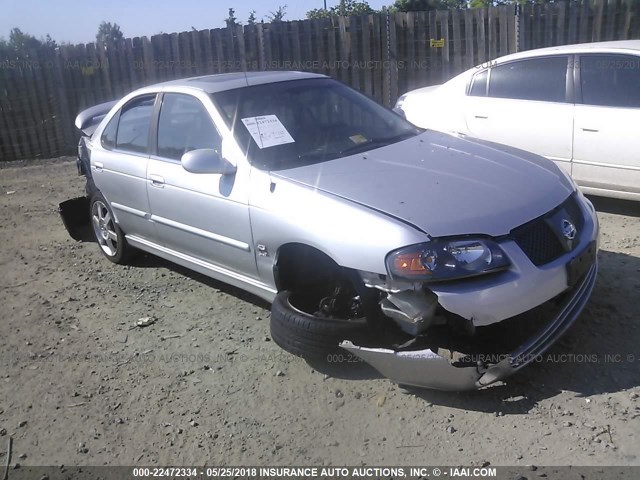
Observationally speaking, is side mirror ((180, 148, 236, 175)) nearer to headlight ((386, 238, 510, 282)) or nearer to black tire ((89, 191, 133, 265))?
headlight ((386, 238, 510, 282))

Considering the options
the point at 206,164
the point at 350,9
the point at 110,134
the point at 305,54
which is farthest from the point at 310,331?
the point at 350,9

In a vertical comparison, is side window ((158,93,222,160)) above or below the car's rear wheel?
above

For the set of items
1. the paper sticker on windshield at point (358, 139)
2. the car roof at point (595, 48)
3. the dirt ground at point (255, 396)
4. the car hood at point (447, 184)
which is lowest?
the dirt ground at point (255, 396)

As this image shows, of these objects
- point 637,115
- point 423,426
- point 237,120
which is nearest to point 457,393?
point 423,426

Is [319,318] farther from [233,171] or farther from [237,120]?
[237,120]

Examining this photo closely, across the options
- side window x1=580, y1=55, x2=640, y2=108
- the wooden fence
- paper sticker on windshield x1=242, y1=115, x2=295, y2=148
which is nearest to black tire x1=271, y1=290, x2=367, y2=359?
paper sticker on windshield x1=242, y1=115, x2=295, y2=148

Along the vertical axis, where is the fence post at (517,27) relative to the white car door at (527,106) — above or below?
above

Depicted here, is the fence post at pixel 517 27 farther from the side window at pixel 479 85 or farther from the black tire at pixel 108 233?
the black tire at pixel 108 233

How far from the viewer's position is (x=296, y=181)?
4004 mm

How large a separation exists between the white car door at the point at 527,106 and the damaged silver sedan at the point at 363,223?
1889 mm

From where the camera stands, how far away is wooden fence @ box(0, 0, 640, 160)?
1101 cm

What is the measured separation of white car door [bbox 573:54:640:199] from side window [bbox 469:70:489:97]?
1.03 metres

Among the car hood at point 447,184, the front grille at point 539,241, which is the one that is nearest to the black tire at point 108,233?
the car hood at point 447,184

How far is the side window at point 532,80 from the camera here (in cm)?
646
